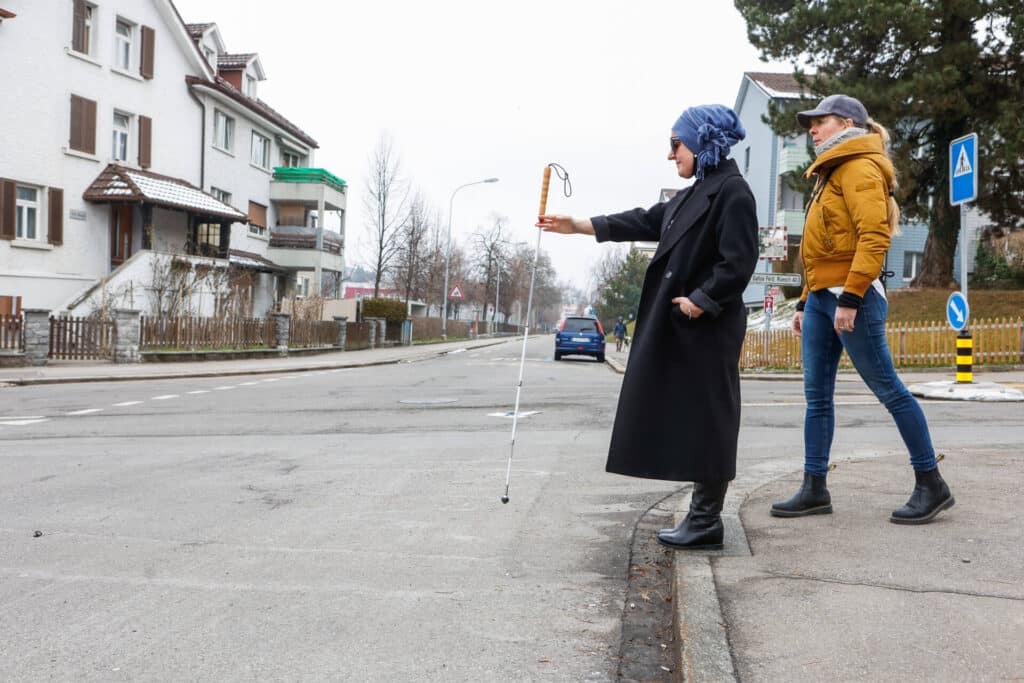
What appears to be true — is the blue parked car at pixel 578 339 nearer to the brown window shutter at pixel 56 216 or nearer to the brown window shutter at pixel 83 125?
the brown window shutter at pixel 56 216

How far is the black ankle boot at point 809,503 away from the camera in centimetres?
453

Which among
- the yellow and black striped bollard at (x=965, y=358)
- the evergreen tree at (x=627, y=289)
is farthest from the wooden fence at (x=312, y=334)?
the evergreen tree at (x=627, y=289)

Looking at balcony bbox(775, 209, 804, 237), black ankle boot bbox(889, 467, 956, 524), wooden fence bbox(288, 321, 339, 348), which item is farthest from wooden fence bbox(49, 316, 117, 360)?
balcony bbox(775, 209, 804, 237)

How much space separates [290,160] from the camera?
46125mm

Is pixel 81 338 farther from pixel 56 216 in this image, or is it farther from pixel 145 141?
pixel 145 141

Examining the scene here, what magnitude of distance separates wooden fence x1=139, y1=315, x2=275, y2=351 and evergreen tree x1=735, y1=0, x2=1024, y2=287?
1585 centimetres

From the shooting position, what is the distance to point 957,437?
823 cm

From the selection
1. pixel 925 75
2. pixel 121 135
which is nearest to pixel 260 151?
pixel 121 135

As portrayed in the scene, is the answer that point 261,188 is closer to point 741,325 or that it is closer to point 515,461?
point 515,461

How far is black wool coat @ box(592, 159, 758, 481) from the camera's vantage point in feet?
12.8

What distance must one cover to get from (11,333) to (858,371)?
1980 cm

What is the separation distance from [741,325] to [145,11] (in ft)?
103

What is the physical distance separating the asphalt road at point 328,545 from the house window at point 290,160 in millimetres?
36476

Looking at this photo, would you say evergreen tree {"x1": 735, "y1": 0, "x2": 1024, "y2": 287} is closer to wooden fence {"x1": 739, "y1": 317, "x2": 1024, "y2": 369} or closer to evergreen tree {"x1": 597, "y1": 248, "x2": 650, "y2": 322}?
wooden fence {"x1": 739, "y1": 317, "x2": 1024, "y2": 369}
